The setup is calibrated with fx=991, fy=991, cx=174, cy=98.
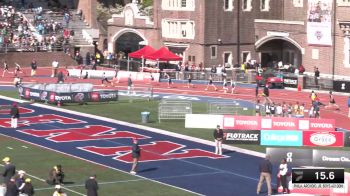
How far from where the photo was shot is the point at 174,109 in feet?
190

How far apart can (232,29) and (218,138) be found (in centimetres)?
4253

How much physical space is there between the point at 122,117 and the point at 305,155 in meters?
18.8

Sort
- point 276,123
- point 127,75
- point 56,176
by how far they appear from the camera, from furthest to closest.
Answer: point 127,75 → point 276,123 → point 56,176

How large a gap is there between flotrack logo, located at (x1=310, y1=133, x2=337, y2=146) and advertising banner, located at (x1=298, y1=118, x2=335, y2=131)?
2320 millimetres

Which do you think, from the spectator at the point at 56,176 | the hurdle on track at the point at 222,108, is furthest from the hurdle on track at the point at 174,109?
the spectator at the point at 56,176

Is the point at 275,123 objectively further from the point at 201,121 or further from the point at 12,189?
the point at 12,189

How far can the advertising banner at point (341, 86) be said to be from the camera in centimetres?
7306

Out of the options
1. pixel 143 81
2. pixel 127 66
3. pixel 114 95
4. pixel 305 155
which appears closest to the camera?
pixel 305 155

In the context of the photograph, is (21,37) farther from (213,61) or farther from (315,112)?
(315,112)

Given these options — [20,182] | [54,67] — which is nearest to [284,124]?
[20,182]

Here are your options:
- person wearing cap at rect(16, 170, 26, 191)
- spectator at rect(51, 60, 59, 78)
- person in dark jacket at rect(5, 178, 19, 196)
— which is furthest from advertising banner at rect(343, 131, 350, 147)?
spectator at rect(51, 60, 59, 78)

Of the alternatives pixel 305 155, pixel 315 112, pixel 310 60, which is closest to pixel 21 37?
pixel 310 60

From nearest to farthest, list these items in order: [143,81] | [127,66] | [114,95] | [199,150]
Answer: [199,150] < [114,95] < [143,81] < [127,66]

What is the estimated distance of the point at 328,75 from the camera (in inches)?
3174
